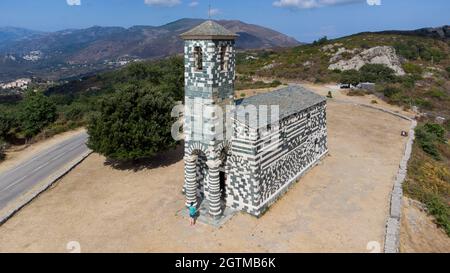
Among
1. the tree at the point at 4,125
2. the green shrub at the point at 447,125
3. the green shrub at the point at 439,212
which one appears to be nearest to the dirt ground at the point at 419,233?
the green shrub at the point at 439,212

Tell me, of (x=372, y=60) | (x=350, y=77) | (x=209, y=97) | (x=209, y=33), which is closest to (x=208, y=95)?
(x=209, y=97)

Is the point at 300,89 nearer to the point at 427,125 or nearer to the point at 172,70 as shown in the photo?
the point at 427,125

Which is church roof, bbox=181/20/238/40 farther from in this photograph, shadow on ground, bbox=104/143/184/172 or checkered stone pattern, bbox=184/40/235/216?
shadow on ground, bbox=104/143/184/172

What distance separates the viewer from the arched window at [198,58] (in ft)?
50.7

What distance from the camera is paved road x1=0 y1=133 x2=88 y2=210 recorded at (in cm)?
2244

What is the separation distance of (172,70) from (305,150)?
24036mm

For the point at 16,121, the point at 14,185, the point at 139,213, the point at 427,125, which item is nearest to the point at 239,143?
the point at 139,213

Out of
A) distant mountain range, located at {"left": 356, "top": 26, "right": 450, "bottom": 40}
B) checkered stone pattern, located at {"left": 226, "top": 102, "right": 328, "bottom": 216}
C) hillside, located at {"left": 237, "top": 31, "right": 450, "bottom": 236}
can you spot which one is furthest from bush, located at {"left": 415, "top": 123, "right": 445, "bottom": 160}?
distant mountain range, located at {"left": 356, "top": 26, "right": 450, "bottom": 40}

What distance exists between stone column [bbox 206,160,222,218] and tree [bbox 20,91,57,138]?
30.3 m

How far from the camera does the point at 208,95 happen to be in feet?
50.4

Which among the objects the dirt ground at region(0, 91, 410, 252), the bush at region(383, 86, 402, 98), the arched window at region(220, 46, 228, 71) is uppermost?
the arched window at region(220, 46, 228, 71)

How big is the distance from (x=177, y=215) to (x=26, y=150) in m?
22.5

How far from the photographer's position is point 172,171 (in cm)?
2339

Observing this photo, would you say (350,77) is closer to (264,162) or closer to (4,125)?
(264,162)
